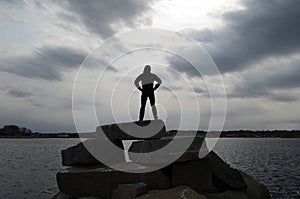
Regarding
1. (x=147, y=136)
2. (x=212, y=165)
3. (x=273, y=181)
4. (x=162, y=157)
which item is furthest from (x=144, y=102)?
(x=273, y=181)

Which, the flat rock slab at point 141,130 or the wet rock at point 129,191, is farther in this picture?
the flat rock slab at point 141,130

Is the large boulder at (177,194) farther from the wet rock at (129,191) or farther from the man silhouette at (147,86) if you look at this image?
the man silhouette at (147,86)

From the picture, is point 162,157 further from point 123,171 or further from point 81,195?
point 81,195

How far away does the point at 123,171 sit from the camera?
14.3 m

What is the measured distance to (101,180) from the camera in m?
14.4

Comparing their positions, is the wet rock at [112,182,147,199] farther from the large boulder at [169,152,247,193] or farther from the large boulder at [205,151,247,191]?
the large boulder at [205,151,247,191]

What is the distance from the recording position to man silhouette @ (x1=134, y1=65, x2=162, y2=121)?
16.0m

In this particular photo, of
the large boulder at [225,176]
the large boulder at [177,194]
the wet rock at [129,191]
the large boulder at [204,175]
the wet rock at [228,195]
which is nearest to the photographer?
the large boulder at [177,194]

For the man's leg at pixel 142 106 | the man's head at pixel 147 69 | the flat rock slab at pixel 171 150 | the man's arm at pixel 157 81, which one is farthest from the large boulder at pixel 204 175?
the man's head at pixel 147 69

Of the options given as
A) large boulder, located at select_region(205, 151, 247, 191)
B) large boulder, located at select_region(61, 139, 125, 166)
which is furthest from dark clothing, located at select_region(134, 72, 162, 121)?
large boulder, located at select_region(205, 151, 247, 191)

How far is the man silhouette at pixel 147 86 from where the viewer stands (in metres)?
16.0

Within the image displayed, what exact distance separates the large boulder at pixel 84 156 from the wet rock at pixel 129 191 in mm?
3189

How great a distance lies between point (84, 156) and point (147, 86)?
13.3ft

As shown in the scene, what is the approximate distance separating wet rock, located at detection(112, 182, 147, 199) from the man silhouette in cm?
366
